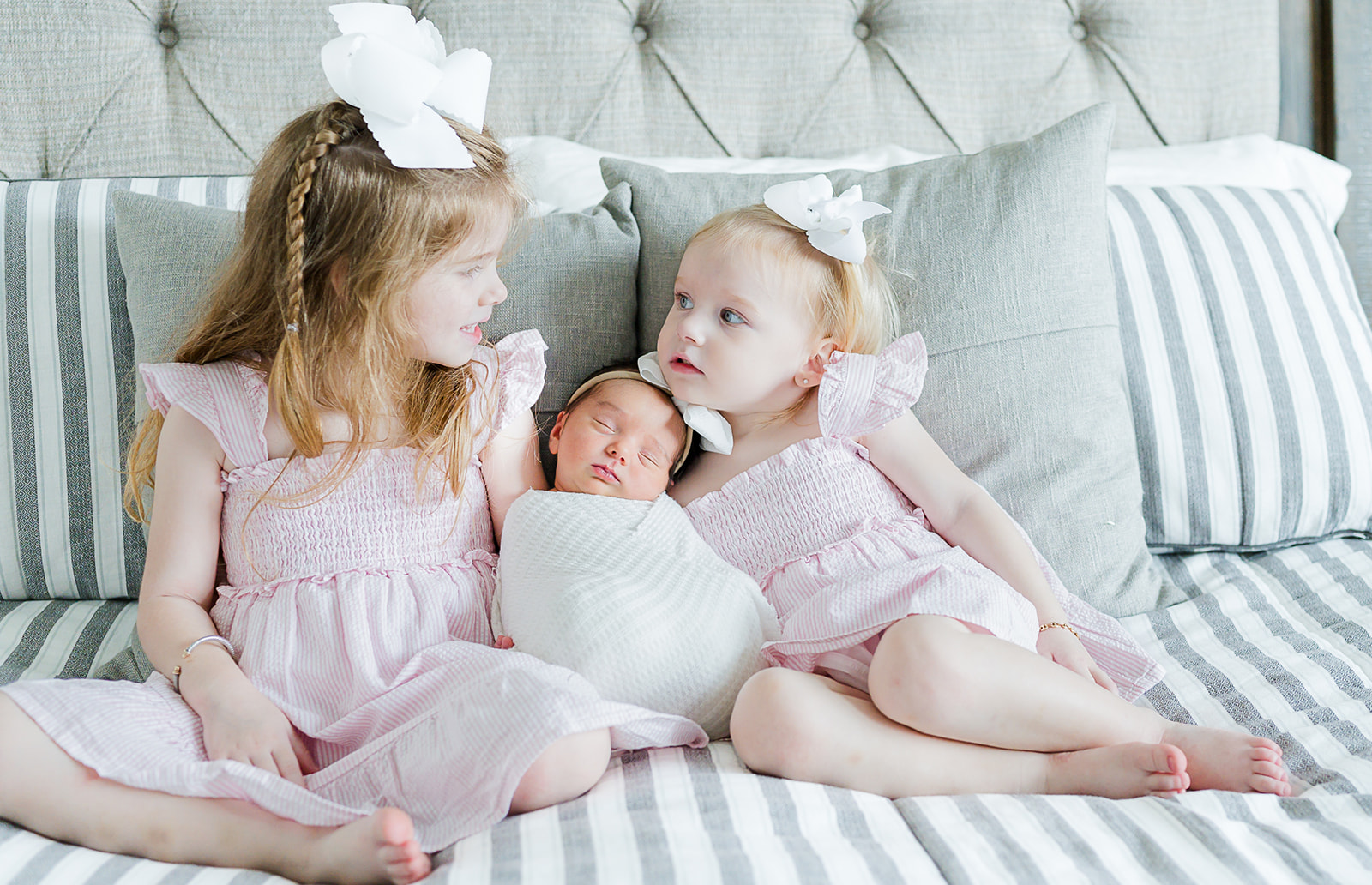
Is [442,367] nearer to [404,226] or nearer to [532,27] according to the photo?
[404,226]

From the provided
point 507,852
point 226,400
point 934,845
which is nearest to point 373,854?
point 507,852

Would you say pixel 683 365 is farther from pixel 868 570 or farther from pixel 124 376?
pixel 124 376

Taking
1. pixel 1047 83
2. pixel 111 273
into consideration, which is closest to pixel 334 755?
pixel 111 273

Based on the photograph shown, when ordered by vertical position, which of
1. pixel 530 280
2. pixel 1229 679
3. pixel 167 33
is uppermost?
pixel 167 33

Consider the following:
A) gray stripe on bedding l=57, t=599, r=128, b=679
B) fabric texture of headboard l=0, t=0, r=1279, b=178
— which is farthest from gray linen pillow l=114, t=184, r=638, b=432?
fabric texture of headboard l=0, t=0, r=1279, b=178

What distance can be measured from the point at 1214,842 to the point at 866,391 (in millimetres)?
565

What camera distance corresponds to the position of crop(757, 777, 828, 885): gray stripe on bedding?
2.31ft

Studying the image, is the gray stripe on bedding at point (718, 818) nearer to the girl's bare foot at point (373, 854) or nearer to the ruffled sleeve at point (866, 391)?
the girl's bare foot at point (373, 854)

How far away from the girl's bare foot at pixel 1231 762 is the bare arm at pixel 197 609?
79 centimetres

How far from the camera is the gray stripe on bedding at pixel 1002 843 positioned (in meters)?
0.70

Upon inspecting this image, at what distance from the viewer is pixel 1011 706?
2.95 ft

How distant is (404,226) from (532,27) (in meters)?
0.70

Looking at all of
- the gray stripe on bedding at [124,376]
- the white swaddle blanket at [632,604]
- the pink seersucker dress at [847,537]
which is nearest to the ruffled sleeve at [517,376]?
the white swaddle blanket at [632,604]

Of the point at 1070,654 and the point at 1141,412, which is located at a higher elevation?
the point at 1141,412
